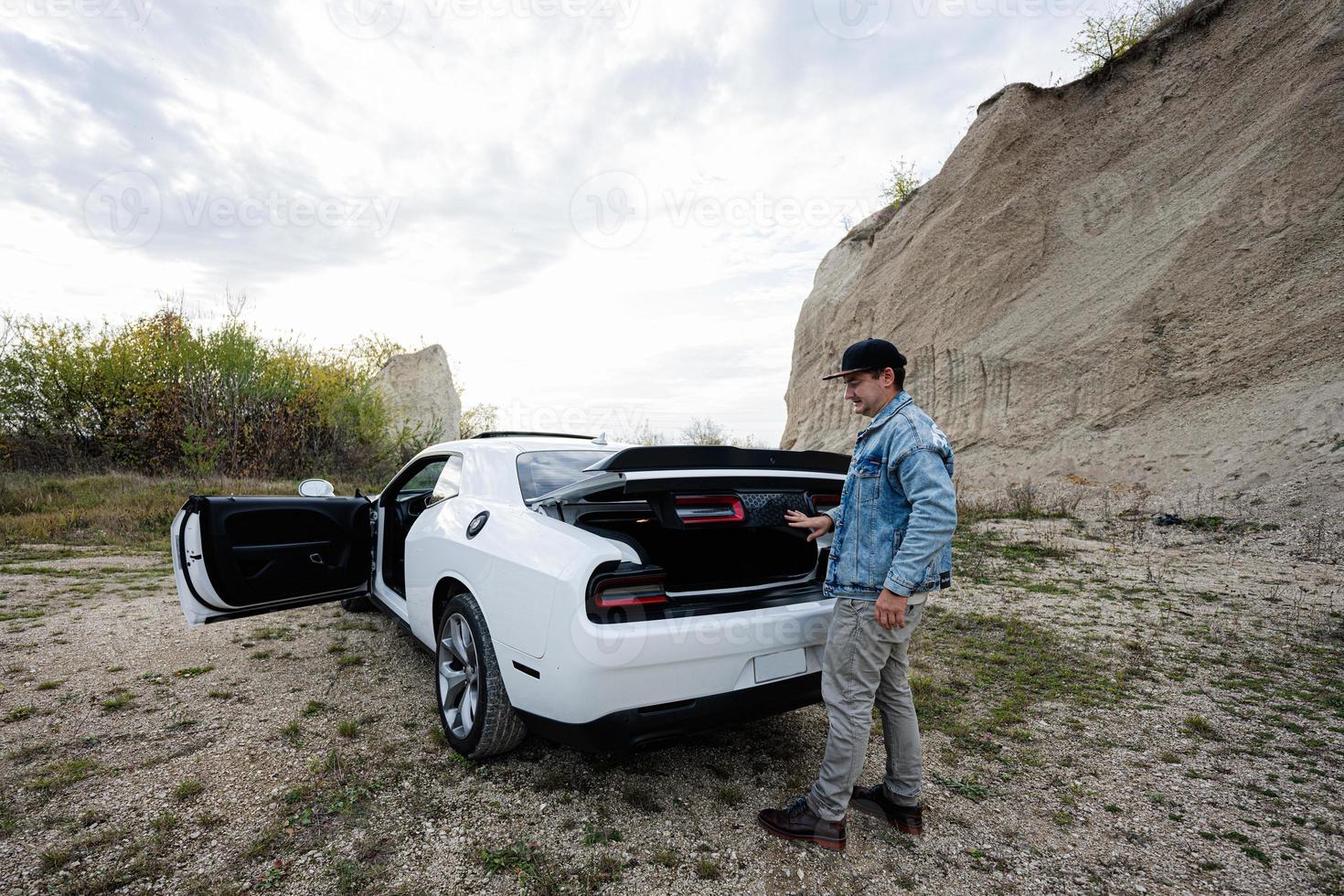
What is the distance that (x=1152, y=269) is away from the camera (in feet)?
40.8

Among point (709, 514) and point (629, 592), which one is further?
point (709, 514)

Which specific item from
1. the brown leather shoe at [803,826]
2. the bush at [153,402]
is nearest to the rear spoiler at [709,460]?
the brown leather shoe at [803,826]

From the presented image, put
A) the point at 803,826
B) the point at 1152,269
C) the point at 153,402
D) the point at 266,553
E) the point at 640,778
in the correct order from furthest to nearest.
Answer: the point at 153,402 → the point at 1152,269 → the point at 266,553 → the point at 640,778 → the point at 803,826

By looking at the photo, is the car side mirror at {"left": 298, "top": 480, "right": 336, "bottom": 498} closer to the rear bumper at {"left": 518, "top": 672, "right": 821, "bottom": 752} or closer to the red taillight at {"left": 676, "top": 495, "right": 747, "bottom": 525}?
the rear bumper at {"left": 518, "top": 672, "right": 821, "bottom": 752}

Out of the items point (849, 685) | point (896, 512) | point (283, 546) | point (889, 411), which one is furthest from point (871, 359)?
point (283, 546)

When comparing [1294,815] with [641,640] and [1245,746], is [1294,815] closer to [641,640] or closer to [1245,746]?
[1245,746]

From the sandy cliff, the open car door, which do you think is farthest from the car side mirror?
the sandy cliff

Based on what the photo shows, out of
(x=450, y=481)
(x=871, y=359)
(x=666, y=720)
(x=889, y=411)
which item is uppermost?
(x=871, y=359)

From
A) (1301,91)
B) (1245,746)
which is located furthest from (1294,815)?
(1301,91)

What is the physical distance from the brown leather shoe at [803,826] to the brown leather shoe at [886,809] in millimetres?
186

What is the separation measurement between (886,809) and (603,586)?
157 centimetres

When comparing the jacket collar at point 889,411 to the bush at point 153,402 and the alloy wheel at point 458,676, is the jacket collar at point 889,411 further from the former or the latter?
the bush at point 153,402

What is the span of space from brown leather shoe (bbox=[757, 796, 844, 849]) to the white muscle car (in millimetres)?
410

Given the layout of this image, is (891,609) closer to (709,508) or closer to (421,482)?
(709,508)
